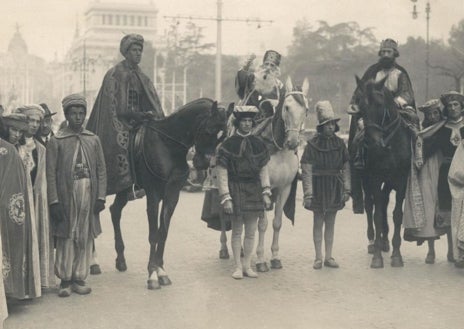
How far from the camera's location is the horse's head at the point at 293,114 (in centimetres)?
860

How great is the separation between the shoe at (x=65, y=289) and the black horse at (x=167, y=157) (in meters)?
0.92

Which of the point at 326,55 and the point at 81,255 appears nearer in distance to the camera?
the point at 81,255

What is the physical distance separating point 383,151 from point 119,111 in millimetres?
3415

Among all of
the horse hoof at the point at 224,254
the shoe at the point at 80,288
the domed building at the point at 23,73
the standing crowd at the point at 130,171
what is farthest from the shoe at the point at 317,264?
the domed building at the point at 23,73

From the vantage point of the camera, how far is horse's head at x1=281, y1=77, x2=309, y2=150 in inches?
339

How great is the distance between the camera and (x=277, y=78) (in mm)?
9758

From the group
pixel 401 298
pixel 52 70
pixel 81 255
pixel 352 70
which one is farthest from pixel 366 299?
pixel 52 70

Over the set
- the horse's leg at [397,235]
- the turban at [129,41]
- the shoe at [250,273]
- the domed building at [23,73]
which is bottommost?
the shoe at [250,273]

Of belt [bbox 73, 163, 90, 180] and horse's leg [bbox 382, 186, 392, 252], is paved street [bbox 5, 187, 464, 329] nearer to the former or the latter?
horse's leg [bbox 382, 186, 392, 252]

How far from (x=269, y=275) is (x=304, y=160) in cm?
155

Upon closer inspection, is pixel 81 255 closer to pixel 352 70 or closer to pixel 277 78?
pixel 277 78

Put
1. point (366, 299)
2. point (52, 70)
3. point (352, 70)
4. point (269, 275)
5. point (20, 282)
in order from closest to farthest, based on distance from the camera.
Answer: point (20, 282) → point (366, 299) → point (269, 275) → point (352, 70) → point (52, 70)

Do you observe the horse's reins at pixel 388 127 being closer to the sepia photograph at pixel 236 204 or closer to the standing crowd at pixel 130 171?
the sepia photograph at pixel 236 204

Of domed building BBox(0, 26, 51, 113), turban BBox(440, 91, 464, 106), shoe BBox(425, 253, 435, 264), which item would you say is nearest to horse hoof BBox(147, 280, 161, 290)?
shoe BBox(425, 253, 435, 264)
